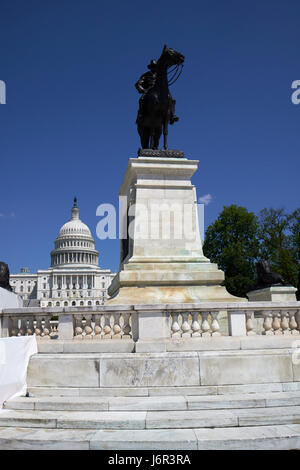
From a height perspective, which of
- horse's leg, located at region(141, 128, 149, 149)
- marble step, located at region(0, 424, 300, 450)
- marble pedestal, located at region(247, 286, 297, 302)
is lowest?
marble step, located at region(0, 424, 300, 450)

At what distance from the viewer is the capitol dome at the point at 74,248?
15975cm

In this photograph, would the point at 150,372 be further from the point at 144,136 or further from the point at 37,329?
the point at 144,136

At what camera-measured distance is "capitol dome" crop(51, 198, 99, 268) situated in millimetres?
159750

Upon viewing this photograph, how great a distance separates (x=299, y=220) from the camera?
148 feet

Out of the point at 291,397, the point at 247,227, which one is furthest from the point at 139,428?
the point at 247,227

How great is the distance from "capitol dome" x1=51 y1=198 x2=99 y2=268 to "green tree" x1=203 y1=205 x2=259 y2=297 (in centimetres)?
11687

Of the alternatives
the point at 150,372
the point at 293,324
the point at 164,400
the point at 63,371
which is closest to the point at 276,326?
the point at 293,324

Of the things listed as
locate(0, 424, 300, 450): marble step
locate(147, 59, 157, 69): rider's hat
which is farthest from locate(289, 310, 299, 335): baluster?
locate(147, 59, 157, 69): rider's hat

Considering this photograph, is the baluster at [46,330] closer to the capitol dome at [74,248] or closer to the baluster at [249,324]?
the baluster at [249,324]

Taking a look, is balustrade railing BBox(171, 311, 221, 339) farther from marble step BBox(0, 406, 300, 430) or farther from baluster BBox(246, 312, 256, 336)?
marble step BBox(0, 406, 300, 430)

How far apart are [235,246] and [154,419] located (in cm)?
4078

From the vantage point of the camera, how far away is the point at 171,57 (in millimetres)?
13812

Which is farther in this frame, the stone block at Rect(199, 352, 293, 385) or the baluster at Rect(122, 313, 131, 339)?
the baluster at Rect(122, 313, 131, 339)

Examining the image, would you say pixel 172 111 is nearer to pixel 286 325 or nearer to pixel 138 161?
pixel 138 161
